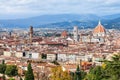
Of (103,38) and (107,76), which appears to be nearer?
(107,76)

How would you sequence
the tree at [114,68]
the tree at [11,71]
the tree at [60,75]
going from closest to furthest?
the tree at [114,68]
the tree at [60,75]
the tree at [11,71]

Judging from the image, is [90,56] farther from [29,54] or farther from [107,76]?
[107,76]

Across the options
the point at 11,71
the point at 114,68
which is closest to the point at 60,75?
the point at 11,71

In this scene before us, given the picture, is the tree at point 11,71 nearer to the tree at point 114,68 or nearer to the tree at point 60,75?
the tree at point 60,75

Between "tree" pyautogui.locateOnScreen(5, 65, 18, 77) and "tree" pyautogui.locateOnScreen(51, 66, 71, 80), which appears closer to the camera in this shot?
"tree" pyautogui.locateOnScreen(51, 66, 71, 80)

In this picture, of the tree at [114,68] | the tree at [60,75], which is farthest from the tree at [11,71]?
the tree at [114,68]

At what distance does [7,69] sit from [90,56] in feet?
81.5

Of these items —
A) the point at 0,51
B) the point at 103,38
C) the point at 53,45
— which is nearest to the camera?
the point at 0,51

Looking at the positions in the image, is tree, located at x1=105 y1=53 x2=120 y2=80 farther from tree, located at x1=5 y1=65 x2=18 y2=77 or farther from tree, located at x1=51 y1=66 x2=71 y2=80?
tree, located at x1=5 y1=65 x2=18 y2=77

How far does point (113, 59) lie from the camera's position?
12.4m

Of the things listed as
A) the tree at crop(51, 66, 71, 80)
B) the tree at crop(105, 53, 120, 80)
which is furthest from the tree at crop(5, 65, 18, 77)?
the tree at crop(105, 53, 120, 80)

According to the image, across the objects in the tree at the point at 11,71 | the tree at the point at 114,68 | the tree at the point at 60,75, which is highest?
the tree at the point at 114,68

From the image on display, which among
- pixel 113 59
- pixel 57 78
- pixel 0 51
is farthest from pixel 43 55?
pixel 113 59

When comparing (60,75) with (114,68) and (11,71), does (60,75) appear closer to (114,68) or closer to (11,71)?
(11,71)
